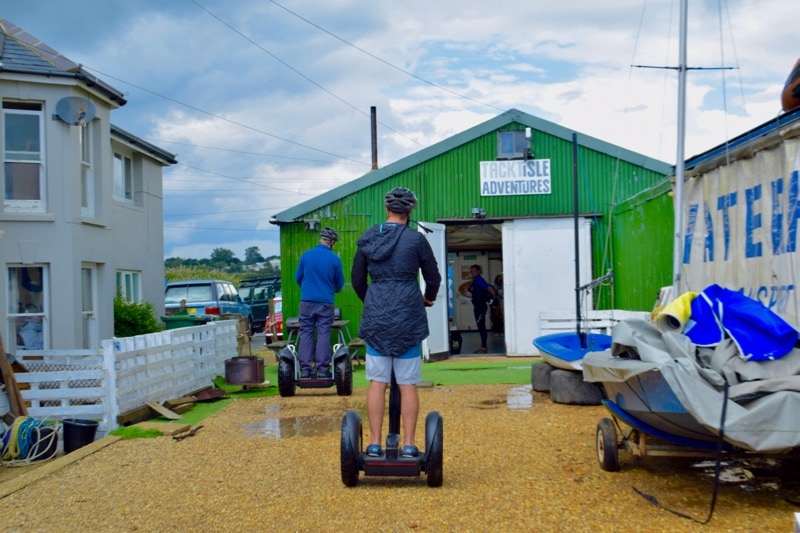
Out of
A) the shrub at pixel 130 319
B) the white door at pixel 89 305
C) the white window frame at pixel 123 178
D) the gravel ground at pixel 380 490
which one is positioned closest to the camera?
the gravel ground at pixel 380 490

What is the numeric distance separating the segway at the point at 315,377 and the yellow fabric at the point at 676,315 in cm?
540

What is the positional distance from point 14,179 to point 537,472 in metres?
9.66

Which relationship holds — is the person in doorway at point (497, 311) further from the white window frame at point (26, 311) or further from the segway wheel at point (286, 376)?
the white window frame at point (26, 311)

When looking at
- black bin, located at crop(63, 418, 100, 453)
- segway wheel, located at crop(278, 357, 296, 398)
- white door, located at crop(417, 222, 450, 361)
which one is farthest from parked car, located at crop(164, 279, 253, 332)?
black bin, located at crop(63, 418, 100, 453)

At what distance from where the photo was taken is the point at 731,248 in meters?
7.28

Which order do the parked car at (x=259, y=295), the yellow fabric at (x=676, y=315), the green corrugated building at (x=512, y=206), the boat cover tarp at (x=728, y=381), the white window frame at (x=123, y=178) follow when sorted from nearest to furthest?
the boat cover tarp at (x=728, y=381), the yellow fabric at (x=676, y=315), the green corrugated building at (x=512, y=206), the white window frame at (x=123, y=178), the parked car at (x=259, y=295)

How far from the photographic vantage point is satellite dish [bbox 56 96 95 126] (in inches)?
475

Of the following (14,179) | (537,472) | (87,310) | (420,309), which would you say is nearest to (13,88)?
(14,179)

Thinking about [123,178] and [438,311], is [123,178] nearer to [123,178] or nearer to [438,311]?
[123,178]

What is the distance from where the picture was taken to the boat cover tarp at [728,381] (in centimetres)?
431

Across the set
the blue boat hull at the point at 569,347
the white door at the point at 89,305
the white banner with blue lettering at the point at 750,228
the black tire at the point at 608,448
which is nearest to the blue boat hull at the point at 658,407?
the black tire at the point at 608,448

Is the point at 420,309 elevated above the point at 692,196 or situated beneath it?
situated beneath

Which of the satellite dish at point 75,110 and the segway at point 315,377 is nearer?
the segway at point 315,377

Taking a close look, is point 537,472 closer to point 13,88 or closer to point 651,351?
point 651,351
